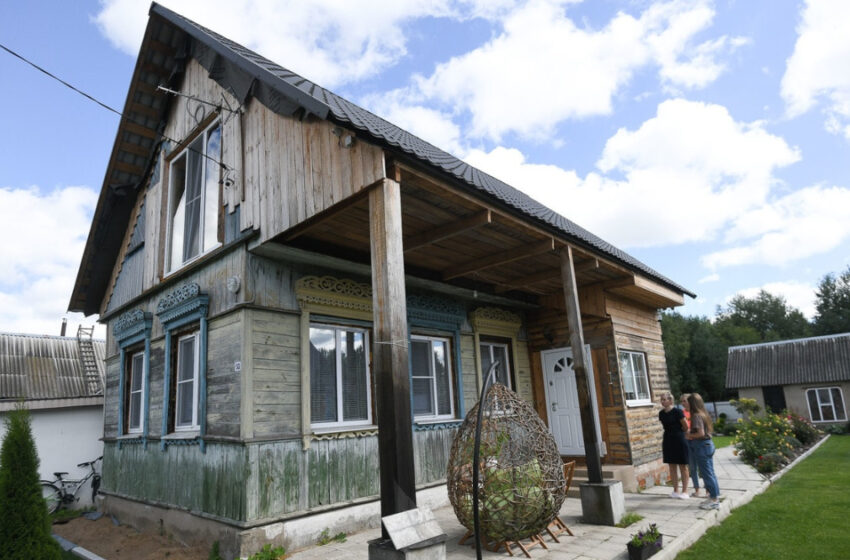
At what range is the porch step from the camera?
27.8 feet

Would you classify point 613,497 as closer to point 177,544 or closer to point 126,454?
point 177,544

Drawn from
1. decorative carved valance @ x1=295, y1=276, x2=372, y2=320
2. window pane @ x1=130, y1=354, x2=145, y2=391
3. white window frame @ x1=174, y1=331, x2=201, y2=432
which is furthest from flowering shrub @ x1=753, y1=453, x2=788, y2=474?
window pane @ x1=130, y1=354, x2=145, y2=391

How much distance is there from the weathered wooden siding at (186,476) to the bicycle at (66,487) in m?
2.30

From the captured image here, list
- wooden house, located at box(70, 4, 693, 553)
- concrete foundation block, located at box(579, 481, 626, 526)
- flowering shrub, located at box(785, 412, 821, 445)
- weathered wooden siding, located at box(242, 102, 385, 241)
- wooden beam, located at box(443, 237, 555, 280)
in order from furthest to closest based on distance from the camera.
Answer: flowering shrub, located at box(785, 412, 821, 445), wooden beam, located at box(443, 237, 555, 280), concrete foundation block, located at box(579, 481, 626, 526), wooden house, located at box(70, 4, 693, 553), weathered wooden siding, located at box(242, 102, 385, 241)

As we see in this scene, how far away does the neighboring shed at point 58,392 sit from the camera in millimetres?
11688

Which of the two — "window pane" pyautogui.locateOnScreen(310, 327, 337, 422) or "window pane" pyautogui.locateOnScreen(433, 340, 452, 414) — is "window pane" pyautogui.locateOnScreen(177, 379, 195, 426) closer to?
"window pane" pyautogui.locateOnScreen(310, 327, 337, 422)

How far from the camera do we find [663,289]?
33.5 feet

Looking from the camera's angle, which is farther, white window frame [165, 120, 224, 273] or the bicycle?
the bicycle

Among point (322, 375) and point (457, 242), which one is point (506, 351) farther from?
point (322, 375)

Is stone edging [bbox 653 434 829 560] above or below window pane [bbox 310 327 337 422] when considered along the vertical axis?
below

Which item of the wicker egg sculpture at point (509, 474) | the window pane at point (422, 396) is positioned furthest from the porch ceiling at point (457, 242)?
the wicker egg sculpture at point (509, 474)

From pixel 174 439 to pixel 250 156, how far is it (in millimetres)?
4201

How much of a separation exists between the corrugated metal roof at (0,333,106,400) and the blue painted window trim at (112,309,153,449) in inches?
179

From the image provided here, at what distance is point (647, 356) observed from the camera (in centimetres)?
1120
